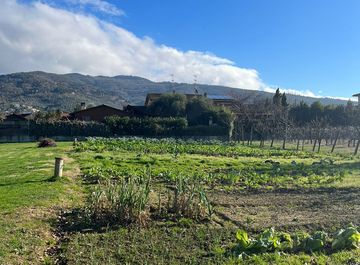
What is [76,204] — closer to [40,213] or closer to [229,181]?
[40,213]

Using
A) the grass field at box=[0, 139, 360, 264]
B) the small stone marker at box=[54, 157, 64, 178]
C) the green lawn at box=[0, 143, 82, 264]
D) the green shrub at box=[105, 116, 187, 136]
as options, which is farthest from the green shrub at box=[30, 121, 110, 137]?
the small stone marker at box=[54, 157, 64, 178]

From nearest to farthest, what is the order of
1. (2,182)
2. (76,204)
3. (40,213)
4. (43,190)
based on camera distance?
1. (40,213)
2. (76,204)
3. (43,190)
4. (2,182)

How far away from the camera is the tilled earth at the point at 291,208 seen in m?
9.32

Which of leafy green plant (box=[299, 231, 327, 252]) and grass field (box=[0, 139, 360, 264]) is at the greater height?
leafy green plant (box=[299, 231, 327, 252])

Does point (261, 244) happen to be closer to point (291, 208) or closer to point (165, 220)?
point (165, 220)

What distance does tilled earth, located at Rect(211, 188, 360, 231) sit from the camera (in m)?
9.32

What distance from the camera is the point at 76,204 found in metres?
10.7

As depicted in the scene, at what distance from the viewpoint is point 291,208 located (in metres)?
11.1

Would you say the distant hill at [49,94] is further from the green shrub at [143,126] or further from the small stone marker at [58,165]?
the small stone marker at [58,165]

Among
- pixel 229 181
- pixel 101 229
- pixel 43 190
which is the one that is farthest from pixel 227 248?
pixel 229 181

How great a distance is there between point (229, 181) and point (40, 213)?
7939 mm

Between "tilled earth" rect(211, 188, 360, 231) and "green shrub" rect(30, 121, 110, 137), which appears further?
"green shrub" rect(30, 121, 110, 137)

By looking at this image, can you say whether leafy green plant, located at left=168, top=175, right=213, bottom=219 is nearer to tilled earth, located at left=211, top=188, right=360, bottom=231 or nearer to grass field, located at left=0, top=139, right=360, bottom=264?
grass field, located at left=0, top=139, right=360, bottom=264

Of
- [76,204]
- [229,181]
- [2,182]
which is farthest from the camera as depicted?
[229,181]
